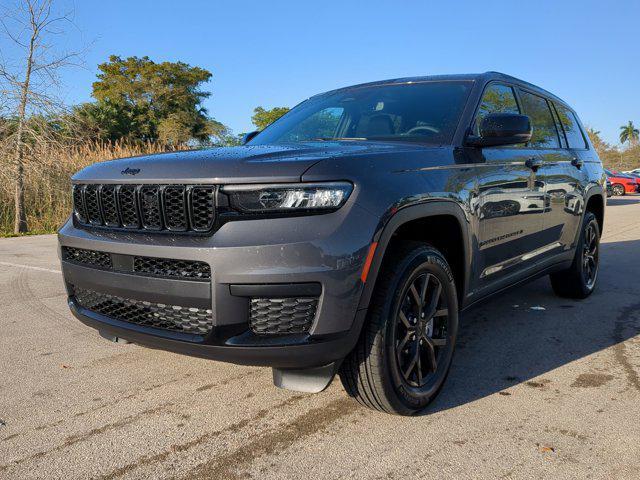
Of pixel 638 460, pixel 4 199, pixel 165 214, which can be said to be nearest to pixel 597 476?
pixel 638 460

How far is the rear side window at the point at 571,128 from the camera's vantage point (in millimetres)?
4883

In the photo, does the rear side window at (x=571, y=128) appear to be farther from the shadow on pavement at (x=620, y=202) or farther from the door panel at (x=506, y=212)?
the shadow on pavement at (x=620, y=202)

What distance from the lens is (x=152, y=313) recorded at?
7.80 ft

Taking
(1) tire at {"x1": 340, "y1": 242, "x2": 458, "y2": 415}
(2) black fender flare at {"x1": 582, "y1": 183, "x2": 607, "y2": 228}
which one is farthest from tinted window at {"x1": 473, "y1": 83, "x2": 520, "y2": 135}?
(2) black fender flare at {"x1": 582, "y1": 183, "x2": 607, "y2": 228}

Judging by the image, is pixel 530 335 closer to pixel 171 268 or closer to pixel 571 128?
pixel 571 128

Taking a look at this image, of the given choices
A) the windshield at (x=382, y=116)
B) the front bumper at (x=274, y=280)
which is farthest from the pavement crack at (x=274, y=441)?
the windshield at (x=382, y=116)

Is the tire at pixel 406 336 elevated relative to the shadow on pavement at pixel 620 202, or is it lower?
elevated

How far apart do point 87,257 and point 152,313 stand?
519mm

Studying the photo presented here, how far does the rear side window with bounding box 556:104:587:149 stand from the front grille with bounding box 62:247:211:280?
3.86m

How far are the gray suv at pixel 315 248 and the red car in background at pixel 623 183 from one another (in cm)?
2632

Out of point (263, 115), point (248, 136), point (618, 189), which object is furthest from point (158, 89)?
point (248, 136)

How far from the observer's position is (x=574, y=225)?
4.65 m

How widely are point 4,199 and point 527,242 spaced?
10.8m

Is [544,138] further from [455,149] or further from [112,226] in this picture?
[112,226]
